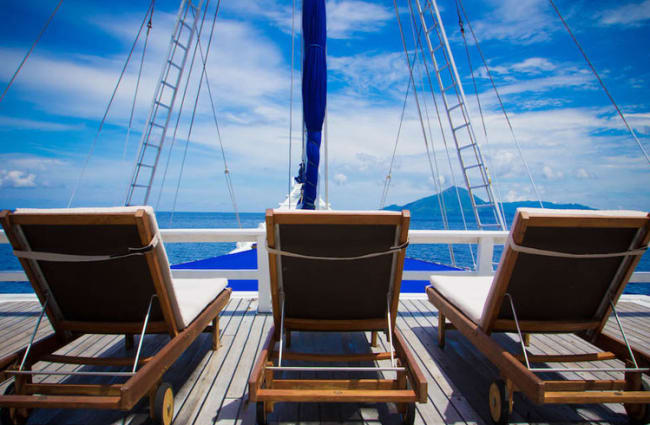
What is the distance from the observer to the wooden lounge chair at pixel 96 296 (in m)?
1.13

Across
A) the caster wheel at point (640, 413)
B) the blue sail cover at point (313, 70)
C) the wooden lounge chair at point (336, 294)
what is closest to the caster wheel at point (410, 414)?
the wooden lounge chair at point (336, 294)

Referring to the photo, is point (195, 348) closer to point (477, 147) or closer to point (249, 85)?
point (477, 147)

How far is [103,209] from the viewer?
45.6 inches

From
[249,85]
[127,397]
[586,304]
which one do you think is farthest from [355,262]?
[249,85]

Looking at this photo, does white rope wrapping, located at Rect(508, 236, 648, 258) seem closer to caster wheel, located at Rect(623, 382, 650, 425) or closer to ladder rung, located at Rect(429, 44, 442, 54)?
caster wheel, located at Rect(623, 382, 650, 425)

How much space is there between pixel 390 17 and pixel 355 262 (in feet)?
18.7

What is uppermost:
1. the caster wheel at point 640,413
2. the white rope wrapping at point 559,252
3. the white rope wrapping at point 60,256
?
the white rope wrapping at point 60,256

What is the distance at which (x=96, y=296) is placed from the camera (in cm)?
138

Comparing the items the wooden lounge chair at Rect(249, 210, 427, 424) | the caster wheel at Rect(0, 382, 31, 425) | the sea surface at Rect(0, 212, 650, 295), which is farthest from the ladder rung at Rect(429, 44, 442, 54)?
the caster wheel at Rect(0, 382, 31, 425)

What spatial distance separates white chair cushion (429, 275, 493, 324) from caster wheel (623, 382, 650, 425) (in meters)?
0.69

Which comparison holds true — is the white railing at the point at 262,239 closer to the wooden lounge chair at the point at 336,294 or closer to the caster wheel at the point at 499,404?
the wooden lounge chair at the point at 336,294

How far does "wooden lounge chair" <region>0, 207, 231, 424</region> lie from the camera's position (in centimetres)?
113

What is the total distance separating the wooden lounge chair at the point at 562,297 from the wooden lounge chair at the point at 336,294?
1.31 ft

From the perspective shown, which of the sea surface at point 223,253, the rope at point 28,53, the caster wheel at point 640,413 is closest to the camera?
the caster wheel at point 640,413
